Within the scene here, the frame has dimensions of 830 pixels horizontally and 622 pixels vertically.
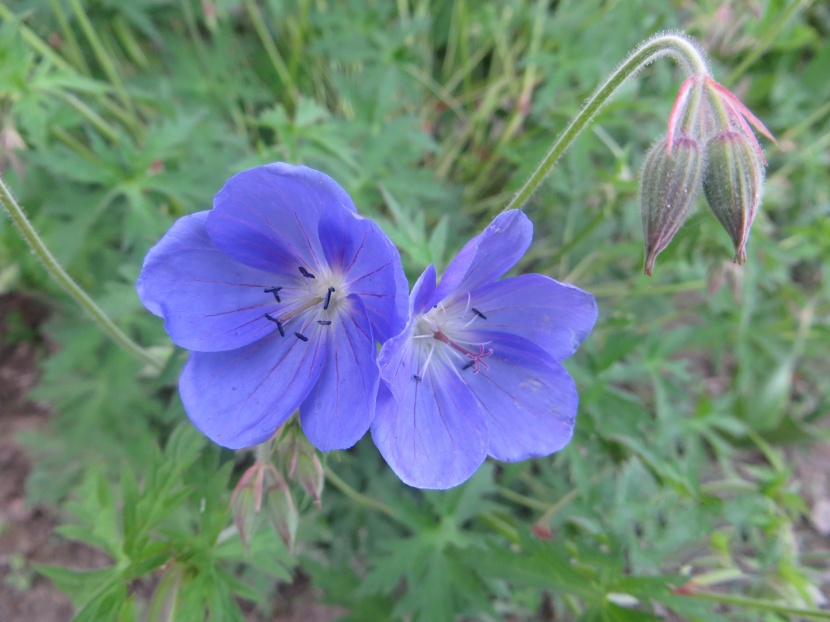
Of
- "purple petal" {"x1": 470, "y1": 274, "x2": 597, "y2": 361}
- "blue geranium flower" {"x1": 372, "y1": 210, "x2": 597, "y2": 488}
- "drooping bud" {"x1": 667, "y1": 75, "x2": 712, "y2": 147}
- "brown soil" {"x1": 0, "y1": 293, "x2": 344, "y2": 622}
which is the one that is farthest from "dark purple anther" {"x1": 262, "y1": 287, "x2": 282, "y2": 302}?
"brown soil" {"x1": 0, "y1": 293, "x2": 344, "y2": 622}

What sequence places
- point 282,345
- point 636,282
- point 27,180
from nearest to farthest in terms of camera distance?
point 282,345, point 27,180, point 636,282

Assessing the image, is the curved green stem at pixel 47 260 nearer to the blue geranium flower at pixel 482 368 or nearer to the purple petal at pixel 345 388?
the purple petal at pixel 345 388

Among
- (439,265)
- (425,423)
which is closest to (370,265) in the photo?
(425,423)

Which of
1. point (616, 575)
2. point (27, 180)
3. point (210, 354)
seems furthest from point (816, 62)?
point (27, 180)

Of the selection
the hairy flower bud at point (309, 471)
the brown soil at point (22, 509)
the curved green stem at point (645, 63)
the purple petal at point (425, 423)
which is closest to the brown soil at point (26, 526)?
the brown soil at point (22, 509)

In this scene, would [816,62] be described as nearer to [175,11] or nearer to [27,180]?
[175,11]
